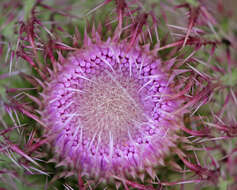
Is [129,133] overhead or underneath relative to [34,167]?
overhead

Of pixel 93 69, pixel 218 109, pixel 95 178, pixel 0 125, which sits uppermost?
pixel 93 69

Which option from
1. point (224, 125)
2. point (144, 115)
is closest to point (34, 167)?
point (144, 115)

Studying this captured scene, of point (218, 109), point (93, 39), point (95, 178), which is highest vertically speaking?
point (93, 39)

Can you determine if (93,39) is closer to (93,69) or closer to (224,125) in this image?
(93,69)

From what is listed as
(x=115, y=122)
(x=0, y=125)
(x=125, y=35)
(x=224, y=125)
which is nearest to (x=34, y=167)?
(x=0, y=125)

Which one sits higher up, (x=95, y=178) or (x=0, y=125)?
(x=0, y=125)

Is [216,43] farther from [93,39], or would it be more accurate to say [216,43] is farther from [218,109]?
[93,39]
